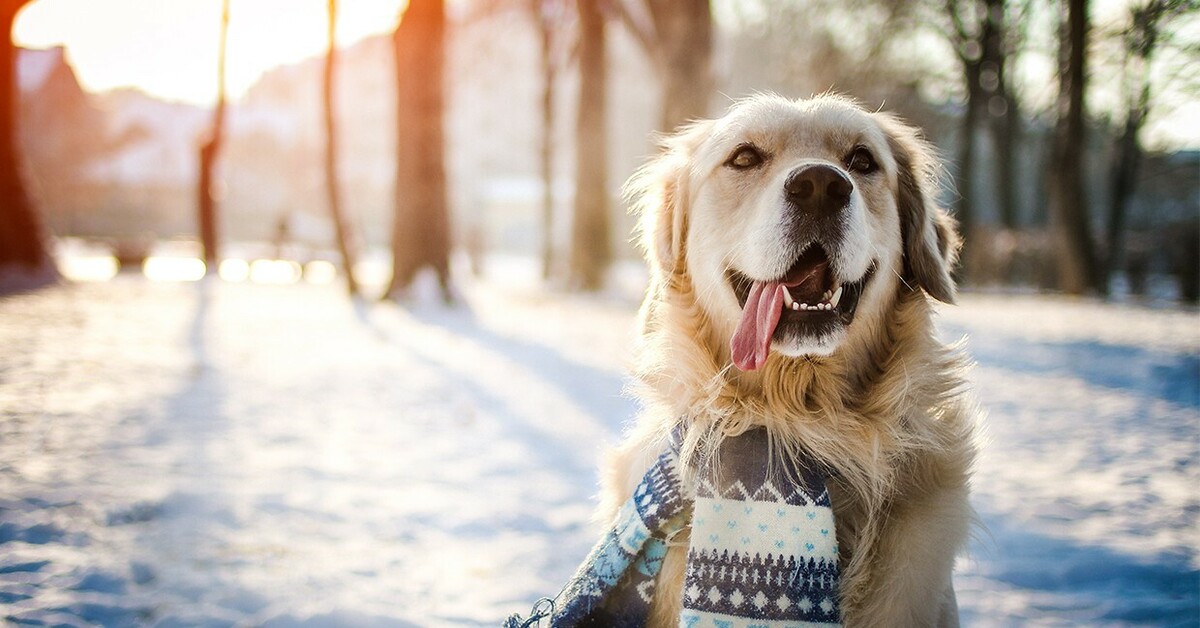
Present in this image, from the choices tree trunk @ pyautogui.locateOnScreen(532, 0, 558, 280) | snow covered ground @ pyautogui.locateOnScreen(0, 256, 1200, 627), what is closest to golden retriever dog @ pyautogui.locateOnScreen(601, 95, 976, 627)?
snow covered ground @ pyautogui.locateOnScreen(0, 256, 1200, 627)

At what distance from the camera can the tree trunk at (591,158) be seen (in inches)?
555

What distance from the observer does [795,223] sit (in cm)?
206

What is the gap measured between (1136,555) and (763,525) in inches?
101

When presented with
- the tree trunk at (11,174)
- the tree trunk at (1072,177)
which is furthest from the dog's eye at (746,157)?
the tree trunk at (1072,177)

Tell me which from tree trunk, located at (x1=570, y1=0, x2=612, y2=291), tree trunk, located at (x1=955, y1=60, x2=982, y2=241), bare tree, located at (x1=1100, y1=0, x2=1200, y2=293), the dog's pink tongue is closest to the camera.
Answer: the dog's pink tongue

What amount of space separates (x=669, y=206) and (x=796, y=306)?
0.81 m

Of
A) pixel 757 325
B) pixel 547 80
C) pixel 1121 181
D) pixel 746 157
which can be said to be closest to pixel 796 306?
pixel 757 325

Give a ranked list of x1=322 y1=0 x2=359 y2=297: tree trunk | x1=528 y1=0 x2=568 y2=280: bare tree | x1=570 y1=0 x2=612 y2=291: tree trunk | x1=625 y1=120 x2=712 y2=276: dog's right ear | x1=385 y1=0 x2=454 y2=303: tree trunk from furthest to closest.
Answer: x1=528 y1=0 x2=568 y2=280: bare tree < x1=570 y1=0 x2=612 y2=291: tree trunk < x1=322 y1=0 x2=359 y2=297: tree trunk < x1=385 y1=0 x2=454 y2=303: tree trunk < x1=625 y1=120 x2=712 y2=276: dog's right ear

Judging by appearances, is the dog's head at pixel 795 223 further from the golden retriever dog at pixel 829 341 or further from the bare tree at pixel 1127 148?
the bare tree at pixel 1127 148

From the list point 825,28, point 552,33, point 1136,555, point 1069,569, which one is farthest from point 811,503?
point 825,28

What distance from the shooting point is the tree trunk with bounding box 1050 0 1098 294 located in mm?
13755

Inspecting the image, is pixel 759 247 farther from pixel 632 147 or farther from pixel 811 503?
pixel 632 147

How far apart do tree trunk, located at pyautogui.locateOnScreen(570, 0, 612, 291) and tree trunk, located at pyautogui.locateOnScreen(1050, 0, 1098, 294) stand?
9.10 meters

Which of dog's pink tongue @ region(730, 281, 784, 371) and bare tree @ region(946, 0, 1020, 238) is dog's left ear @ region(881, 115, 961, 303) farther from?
bare tree @ region(946, 0, 1020, 238)
